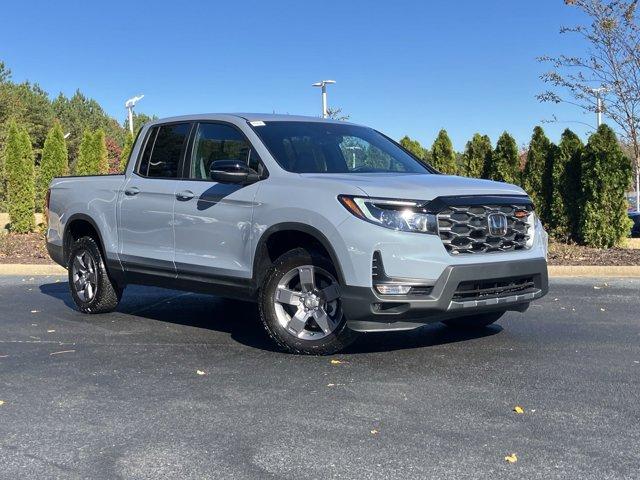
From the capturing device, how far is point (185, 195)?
21.5ft

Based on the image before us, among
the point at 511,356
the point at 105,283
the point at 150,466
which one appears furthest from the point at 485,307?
the point at 105,283

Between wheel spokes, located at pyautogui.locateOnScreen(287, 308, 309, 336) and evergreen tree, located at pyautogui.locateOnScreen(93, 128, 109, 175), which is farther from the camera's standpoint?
evergreen tree, located at pyautogui.locateOnScreen(93, 128, 109, 175)

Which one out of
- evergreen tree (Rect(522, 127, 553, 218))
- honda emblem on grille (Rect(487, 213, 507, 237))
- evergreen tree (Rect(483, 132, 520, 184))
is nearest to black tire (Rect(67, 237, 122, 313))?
honda emblem on grille (Rect(487, 213, 507, 237))

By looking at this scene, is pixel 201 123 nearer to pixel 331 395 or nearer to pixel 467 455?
pixel 331 395

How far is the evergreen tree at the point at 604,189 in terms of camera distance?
14562 millimetres

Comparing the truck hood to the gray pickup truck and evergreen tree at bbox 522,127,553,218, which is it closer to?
the gray pickup truck

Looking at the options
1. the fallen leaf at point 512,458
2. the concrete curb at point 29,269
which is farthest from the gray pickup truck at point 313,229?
the concrete curb at point 29,269

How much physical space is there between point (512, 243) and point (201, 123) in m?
3.10

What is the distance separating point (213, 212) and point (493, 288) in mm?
2426

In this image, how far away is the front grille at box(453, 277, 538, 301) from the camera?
17.6 ft

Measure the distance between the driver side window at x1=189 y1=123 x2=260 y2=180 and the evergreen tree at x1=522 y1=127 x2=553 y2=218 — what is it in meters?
10.9

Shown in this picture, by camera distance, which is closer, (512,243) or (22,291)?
(512,243)

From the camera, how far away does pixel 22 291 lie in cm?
1005

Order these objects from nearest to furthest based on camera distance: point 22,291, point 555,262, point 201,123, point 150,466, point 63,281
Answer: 1. point 150,466
2. point 201,123
3. point 22,291
4. point 63,281
5. point 555,262
